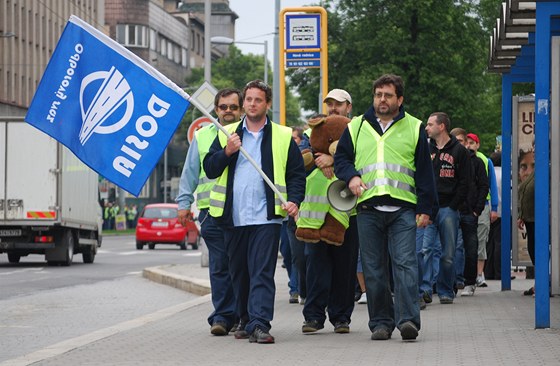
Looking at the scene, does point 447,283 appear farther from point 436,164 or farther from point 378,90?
point 378,90

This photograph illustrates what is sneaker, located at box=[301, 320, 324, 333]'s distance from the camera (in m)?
11.8

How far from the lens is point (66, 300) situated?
20.2 metres

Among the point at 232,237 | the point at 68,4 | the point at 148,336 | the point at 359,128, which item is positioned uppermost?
the point at 68,4

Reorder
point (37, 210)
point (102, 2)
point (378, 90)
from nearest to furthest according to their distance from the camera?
point (378, 90), point (37, 210), point (102, 2)

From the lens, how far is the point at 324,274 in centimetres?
1195

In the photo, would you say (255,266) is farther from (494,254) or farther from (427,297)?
(494,254)

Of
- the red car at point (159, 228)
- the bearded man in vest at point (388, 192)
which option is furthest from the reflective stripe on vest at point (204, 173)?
the red car at point (159, 228)

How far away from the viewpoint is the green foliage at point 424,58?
52.2m

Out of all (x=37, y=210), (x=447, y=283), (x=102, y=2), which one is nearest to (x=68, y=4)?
(x=102, y=2)

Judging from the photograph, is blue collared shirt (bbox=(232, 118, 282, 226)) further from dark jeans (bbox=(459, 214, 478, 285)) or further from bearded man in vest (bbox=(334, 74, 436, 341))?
dark jeans (bbox=(459, 214, 478, 285))

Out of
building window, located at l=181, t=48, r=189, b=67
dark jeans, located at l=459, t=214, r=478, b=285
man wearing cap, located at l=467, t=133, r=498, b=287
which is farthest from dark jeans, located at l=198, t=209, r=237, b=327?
building window, located at l=181, t=48, r=189, b=67

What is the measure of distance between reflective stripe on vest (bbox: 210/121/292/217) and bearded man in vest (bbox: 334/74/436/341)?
0.45 meters

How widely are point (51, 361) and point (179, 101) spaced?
253 cm

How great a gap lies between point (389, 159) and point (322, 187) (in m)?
1.05
